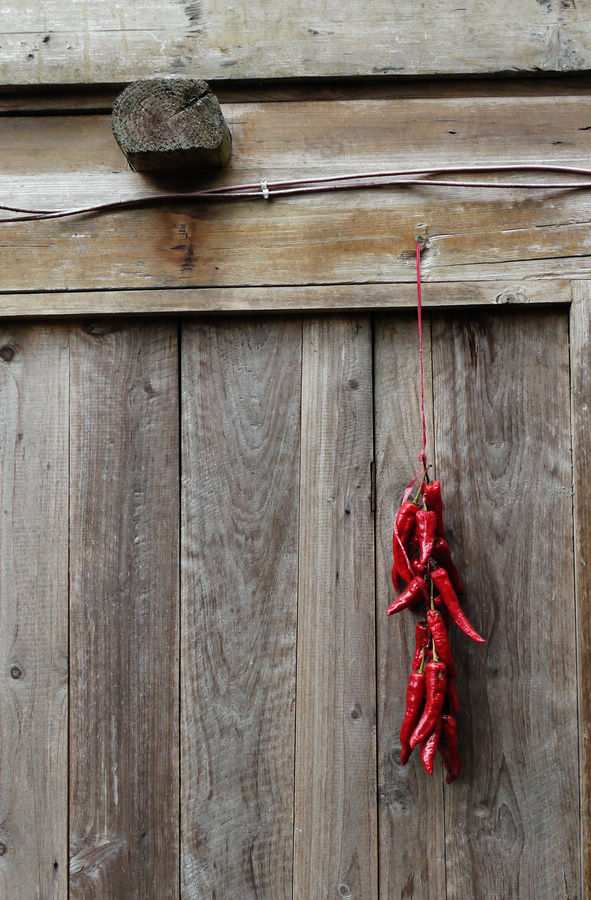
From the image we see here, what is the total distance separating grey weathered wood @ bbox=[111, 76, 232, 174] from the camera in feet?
3.76

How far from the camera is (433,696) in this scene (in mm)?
1167

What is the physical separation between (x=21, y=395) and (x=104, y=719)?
2.34 feet

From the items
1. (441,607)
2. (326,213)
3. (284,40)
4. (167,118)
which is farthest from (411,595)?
(284,40)

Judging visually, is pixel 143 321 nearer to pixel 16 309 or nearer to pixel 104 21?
Answer: pixel 16 309

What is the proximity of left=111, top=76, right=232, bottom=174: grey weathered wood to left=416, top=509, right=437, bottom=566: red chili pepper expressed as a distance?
800 millimetres

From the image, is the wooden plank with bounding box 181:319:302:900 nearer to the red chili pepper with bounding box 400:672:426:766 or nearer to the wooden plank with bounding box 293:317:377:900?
the wooden plank with bounding box 293:317:377:900

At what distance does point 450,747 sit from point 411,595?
31 cm

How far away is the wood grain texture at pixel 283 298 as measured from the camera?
1.28 meters

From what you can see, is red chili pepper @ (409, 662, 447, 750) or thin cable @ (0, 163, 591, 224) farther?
thin cable @ (0, 163, 591, 224)

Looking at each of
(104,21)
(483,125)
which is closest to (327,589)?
(483,125)

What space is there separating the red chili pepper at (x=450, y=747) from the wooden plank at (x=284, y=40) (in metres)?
1.30

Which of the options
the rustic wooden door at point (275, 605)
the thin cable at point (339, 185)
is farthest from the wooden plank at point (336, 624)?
the thin cable at point (339, 185)

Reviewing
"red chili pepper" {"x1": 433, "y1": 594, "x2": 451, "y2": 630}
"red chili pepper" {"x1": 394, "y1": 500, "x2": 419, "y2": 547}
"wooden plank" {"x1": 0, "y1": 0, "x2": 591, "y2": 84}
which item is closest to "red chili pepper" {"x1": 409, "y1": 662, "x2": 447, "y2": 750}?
"red chili pepper" {"x1": 433, "y1": 594, "x2": 451, "y2": 630}

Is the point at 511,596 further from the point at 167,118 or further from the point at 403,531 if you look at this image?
the point at 167,118
